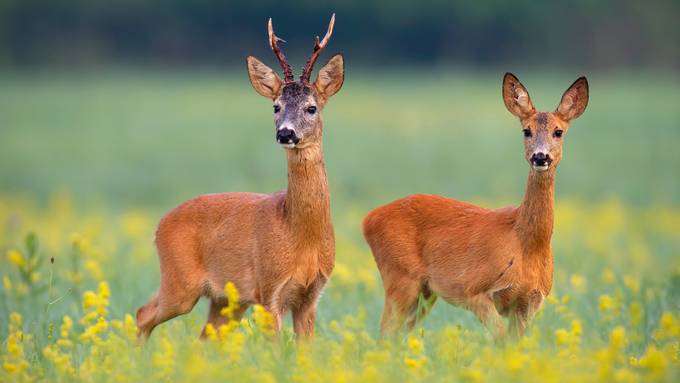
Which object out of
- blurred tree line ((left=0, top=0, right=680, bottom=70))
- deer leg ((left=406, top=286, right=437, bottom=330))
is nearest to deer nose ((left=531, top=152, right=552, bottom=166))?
deer leg ((left=406, top=286, right=437, bottom=330))

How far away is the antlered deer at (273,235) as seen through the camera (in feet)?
25.1

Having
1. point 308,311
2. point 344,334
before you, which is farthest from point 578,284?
point 344,334

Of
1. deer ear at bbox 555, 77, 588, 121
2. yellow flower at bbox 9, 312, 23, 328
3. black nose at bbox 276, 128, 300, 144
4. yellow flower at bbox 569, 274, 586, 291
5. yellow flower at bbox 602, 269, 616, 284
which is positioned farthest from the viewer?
yellow flower at bbox 602, 269, 616, 284

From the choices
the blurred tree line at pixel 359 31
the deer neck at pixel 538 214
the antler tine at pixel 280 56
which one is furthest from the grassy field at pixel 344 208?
the blurred tree line at pixel 359 31

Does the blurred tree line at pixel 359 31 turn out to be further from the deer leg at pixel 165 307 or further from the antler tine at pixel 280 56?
the antler tine at pixel 280 56

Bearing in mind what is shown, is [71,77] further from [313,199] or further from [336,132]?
[313,199]

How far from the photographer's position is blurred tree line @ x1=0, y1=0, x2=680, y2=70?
51.9m

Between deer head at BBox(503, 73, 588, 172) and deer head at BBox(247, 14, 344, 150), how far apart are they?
1.20 m

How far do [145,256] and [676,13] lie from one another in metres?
48.1

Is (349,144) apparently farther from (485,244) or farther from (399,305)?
(485,244)

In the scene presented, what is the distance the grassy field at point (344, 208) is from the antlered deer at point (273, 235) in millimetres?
312

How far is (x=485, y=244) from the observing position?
25.8 ft

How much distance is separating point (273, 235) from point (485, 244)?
4.68 feet

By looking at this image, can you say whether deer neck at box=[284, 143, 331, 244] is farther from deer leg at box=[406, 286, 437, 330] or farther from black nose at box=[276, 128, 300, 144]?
deer leg at box=[406, 286, 437, 330]
